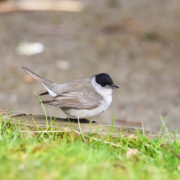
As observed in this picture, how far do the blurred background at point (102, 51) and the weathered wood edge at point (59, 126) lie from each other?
300 cm

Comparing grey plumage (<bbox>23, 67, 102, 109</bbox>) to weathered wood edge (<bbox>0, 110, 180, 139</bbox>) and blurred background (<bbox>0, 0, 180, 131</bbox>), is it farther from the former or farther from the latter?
blurred background (<bbox>0, 0, 180, 131</bbox>)

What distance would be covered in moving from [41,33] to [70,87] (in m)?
6.32

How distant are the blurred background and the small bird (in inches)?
89.1

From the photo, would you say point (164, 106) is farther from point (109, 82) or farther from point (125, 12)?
point (125, 12)

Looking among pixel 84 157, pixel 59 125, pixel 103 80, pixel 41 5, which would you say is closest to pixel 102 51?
pixel 41 5

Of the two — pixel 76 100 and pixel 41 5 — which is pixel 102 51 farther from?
pixel 76 100

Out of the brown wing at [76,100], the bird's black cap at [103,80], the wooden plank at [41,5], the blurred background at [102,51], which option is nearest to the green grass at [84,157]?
the brown wing at [76,100]

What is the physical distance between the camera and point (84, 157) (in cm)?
486

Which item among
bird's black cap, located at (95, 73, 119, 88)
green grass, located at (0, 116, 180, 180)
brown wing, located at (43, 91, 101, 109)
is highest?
bird's black cap, located at (95, 73, 119, 88)

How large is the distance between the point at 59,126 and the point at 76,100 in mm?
737

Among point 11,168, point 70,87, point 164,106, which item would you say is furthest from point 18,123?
point 164,106

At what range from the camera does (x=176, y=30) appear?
1325 centimetres

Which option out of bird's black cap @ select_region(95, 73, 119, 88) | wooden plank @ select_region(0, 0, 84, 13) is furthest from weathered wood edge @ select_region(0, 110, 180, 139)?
wooden plank @ select_region(0, 0, 84, 13)

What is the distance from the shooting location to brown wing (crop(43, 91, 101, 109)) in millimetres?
6816
